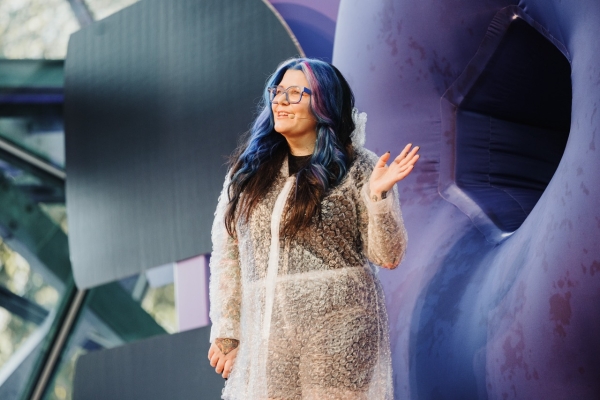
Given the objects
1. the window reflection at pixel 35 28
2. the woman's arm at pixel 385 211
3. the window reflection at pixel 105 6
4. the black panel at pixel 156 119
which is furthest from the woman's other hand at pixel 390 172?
the window reflection at pixel 35 28

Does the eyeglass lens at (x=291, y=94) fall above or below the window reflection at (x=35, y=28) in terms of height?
above

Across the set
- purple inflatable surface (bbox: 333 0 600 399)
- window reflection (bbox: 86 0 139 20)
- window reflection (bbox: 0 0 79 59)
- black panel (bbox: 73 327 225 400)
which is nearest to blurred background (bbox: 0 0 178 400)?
window reflection (bbox: 0 0 79 59)

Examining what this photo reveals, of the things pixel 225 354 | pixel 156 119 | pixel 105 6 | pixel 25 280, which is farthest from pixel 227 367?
pixel 25 280

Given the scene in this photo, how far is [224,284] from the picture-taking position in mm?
1383

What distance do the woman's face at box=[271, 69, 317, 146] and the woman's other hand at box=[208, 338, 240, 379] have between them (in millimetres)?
346

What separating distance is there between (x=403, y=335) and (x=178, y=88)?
1148mm

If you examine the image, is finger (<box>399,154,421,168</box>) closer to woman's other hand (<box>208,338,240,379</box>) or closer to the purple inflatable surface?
the purple inflatable surface

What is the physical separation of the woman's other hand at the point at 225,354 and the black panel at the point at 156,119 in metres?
0.90

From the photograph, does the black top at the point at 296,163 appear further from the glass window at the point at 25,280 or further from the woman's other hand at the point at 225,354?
the glass window at the point at 25,280

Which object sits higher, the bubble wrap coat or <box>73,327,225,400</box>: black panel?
the bubble wrap coat

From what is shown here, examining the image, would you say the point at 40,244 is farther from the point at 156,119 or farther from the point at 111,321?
the point at 156,119

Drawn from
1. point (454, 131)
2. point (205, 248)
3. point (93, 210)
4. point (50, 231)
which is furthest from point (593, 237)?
point (50, 231)

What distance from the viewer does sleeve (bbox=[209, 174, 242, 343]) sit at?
1.36 meters

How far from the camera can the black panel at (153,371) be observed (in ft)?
7.28
